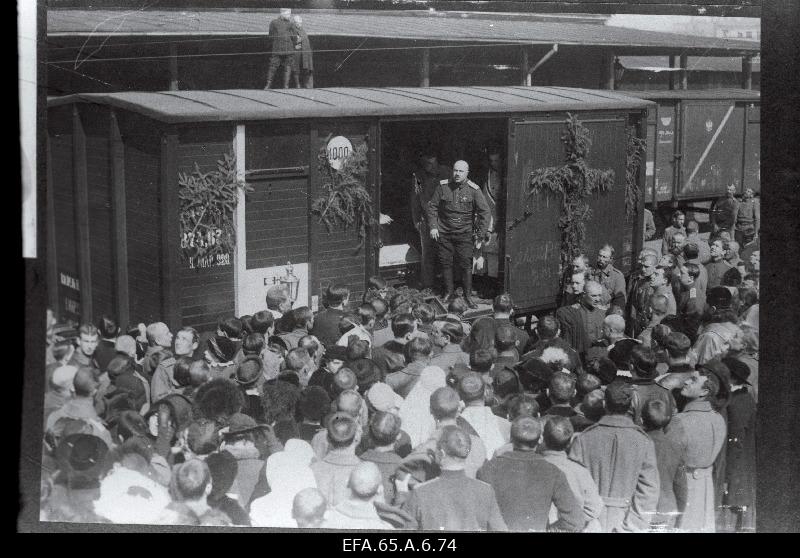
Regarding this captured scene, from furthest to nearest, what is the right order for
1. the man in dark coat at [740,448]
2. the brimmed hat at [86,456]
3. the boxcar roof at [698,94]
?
the boxcar roof at [698,94] → the man in dark coat at [740,448] → the brimmed hat at [86,456]

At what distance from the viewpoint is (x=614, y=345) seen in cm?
637

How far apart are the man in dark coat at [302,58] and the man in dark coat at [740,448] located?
394 cm

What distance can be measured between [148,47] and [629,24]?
4.10 m

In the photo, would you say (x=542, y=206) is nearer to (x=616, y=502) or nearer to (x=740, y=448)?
(x=740, y=448)

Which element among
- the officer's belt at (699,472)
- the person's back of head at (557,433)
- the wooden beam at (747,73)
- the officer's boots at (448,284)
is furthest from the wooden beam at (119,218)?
the wooden beam at (747,73)

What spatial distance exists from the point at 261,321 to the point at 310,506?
1689mm

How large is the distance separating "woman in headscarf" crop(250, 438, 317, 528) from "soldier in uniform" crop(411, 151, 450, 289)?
10.6 feet

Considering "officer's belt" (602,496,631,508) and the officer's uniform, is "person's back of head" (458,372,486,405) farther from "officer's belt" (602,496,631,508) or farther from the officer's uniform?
the officer's uniform

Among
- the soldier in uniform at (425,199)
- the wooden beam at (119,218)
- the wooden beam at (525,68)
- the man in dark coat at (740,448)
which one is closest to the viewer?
the man in dark coat at (740,448)

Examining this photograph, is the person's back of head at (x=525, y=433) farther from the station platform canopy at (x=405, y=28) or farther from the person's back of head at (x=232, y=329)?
the station platform canopy at (x=405, y=28)

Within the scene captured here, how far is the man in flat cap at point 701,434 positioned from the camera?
523 centimetres

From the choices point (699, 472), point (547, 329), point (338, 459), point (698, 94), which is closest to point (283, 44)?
point (547, 329)

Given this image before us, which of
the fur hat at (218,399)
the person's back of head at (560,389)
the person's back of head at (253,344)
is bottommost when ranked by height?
the fur hat at (218,399)

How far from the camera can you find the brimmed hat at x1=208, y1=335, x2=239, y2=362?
5.96m
